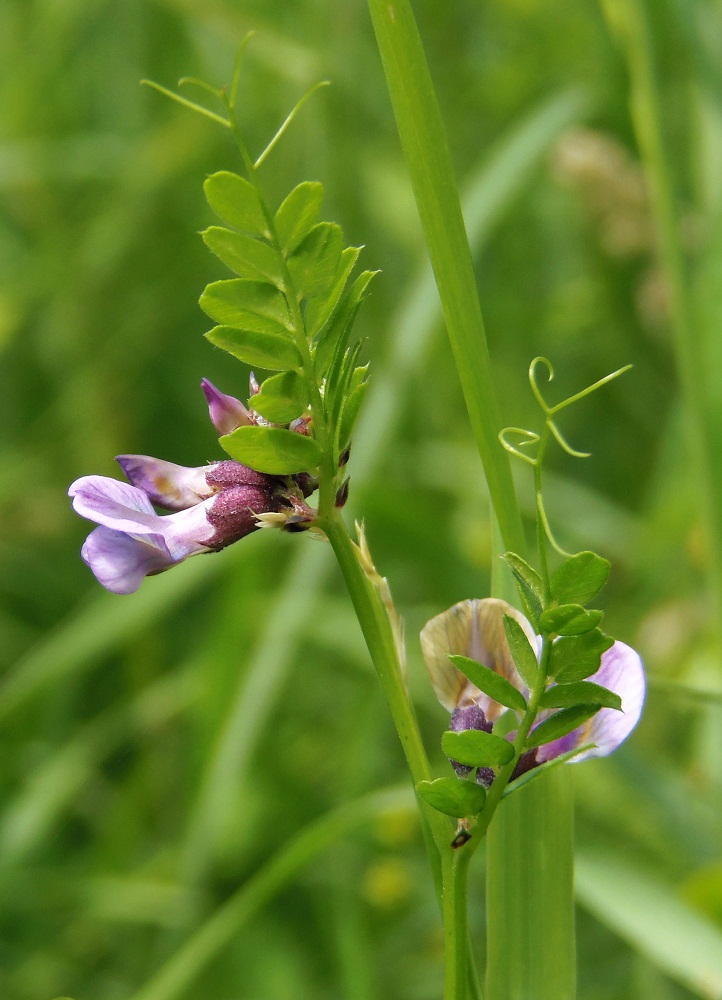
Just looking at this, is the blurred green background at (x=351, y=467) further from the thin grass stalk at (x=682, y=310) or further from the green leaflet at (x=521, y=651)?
the green leaflet at (x=521, y=651)

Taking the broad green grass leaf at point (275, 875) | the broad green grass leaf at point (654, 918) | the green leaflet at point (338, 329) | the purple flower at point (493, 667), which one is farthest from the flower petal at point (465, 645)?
the broad green grass leaf at point (654, 918)

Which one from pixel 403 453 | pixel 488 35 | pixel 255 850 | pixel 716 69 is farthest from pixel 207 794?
pixel 488 35

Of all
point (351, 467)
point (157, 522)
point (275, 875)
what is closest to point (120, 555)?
point (157, 522)

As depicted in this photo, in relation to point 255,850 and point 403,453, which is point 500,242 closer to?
point 403,453

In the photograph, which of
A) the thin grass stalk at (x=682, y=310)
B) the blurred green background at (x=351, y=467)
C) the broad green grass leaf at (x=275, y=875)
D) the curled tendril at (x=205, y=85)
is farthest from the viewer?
the blurred green background at (x=351, y=467)

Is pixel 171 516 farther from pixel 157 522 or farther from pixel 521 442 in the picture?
pixel 521 442
